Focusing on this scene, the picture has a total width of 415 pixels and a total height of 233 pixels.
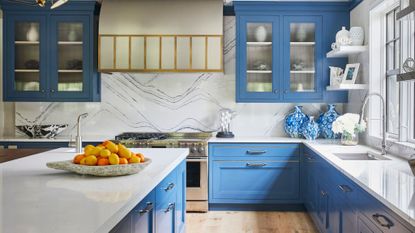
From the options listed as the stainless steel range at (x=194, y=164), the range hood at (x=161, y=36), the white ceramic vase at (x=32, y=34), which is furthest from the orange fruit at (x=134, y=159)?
the white ceramic vase at (x=32, y=34)

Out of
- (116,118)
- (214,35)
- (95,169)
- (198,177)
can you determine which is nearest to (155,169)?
(95,169)

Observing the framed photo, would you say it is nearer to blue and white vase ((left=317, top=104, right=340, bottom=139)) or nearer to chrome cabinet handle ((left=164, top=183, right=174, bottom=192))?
blue and white vase ((left=317, top=104, right=340, bottom=139))

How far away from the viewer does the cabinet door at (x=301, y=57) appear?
16.9 ft

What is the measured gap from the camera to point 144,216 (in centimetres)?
223

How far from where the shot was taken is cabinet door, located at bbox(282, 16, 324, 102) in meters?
5.16

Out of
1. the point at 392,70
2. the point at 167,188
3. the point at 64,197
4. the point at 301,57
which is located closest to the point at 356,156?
the point at 392,70

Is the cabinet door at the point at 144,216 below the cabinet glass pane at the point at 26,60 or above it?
below

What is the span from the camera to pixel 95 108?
5.61 m

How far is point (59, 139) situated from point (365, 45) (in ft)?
11.2

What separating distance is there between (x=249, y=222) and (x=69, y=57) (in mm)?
2713

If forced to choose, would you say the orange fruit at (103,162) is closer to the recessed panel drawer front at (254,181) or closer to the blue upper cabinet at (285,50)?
the recessed panel drawer front at (254,181)

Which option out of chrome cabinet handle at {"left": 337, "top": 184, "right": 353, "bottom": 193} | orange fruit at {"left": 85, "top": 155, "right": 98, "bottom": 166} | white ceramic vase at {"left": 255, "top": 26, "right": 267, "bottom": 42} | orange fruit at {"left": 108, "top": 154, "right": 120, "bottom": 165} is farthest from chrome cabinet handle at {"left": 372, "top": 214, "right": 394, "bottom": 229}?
white ceramic vase at {"left": 255, "top": 26, "right": 267, "bottom": 42}

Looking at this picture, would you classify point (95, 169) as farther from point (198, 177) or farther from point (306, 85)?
point (306, 85)

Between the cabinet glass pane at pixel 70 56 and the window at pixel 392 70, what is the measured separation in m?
3.24
